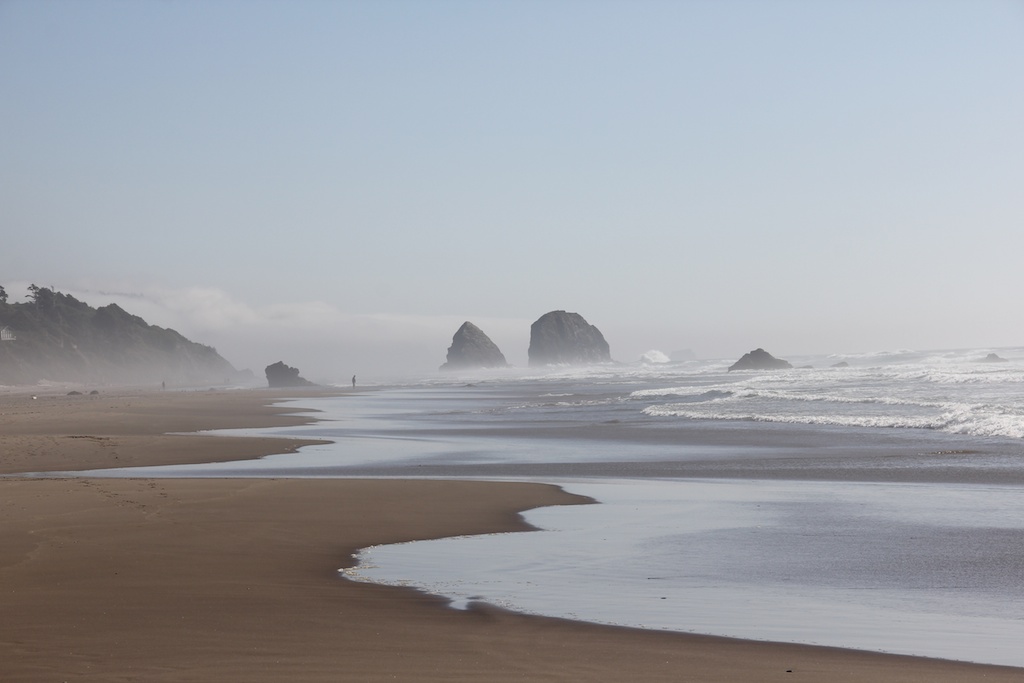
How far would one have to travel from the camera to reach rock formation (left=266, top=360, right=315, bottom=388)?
88.2 meters

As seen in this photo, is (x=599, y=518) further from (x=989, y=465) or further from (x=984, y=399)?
(x=984, y=399)

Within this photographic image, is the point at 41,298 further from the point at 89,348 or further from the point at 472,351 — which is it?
the point at 472,351

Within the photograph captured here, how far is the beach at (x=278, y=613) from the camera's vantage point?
5473mm

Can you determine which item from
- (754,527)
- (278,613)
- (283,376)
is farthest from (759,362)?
(278,613)

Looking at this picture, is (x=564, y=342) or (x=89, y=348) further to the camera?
(x=564, y=342)

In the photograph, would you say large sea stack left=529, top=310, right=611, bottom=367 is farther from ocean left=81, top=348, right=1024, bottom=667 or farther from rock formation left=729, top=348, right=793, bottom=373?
ocean left=81, top=348, right=1024, bottom=667

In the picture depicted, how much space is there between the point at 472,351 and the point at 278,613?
15988 cm

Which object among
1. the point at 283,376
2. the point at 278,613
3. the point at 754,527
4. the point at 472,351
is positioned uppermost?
the point at 472,351

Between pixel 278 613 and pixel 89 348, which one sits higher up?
pixel 89 348

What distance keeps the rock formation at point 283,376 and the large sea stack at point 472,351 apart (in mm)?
74357

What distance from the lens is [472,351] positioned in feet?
547

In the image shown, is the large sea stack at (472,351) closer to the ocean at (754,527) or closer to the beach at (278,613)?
the ocean at (754,527)

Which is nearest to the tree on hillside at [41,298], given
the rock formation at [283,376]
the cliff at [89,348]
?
the cliff at [89,348]

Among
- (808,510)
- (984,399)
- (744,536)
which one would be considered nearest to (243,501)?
(744,536)
